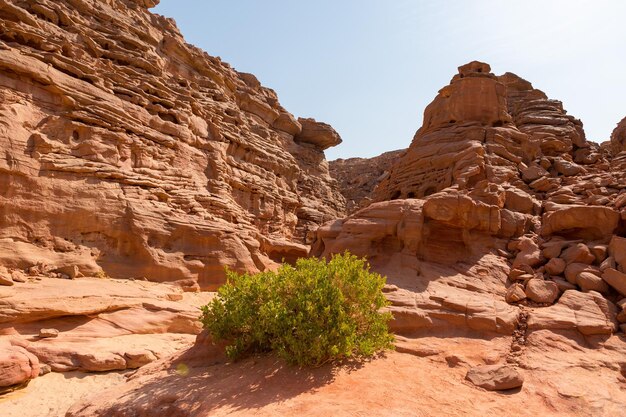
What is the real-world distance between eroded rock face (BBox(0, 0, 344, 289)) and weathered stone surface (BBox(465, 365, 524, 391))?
42.2ft

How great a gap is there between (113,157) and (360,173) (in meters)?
40.9

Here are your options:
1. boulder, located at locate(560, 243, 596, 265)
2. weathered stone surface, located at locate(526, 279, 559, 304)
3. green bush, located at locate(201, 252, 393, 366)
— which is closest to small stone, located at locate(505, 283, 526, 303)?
weathered stone surface, located at locate(526, 279, 559, 304)

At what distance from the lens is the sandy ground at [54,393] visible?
311 inches

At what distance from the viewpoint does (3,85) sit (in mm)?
14461

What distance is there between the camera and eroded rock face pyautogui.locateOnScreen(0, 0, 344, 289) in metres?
14.2

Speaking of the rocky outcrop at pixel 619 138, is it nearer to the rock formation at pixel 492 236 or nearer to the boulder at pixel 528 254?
the rock formation at pixel 492 236

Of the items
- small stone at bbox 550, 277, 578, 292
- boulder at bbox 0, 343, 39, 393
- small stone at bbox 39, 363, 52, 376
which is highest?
small stone at bbox 550, 277, 578, 292

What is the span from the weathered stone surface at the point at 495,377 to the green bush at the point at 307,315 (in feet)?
5.74

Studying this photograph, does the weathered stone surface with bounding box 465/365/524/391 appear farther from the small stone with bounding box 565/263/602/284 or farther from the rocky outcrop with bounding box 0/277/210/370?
the rocky outcrop with bounding box 0/277/210/370

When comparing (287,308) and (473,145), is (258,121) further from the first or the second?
(287,308)

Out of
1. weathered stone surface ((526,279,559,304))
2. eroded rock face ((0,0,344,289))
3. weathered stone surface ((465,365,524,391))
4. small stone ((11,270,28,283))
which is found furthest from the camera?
eroded rock face ((0,0,344,289))

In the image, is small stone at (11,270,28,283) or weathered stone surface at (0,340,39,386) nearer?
weathered stone surface at (0,340,39,386)

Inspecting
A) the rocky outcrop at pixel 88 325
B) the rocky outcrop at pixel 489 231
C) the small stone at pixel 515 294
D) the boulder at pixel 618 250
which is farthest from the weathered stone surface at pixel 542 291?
the rocky outcrop at pixel 88 325

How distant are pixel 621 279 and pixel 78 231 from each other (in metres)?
17.4
